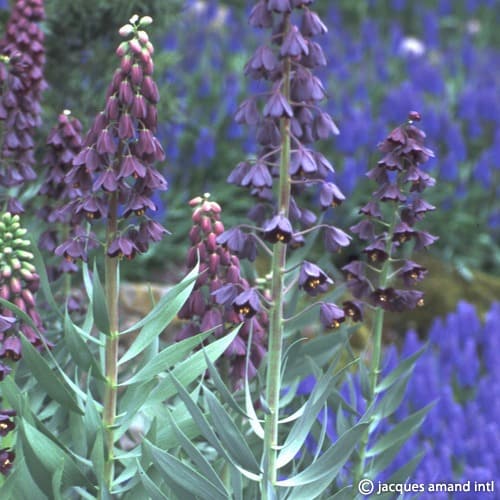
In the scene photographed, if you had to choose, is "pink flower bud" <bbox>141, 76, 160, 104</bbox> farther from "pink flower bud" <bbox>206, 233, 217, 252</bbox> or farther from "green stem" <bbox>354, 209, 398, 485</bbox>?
"green stem" <bbox>354, 209, 398, 485</bbox>

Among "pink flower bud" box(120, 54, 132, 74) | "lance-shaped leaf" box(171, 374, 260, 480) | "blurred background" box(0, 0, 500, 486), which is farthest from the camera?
"blurred background" box(0, 0, 500, 486)

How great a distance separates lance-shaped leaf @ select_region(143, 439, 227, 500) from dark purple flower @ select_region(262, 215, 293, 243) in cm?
64

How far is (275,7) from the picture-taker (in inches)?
118

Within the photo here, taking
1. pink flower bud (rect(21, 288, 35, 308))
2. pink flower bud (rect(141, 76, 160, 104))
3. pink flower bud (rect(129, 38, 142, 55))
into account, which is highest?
pink flower bud (rect(129, 38, 142, 55))

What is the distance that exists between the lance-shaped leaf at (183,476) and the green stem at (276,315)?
143 millimetres

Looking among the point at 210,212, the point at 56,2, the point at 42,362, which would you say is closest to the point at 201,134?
the point at 56,2

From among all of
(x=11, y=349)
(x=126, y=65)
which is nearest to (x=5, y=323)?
(x=11, y=349)

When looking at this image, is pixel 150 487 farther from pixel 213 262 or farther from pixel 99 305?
pixel 213 262

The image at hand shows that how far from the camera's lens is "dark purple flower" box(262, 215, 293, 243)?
289cm

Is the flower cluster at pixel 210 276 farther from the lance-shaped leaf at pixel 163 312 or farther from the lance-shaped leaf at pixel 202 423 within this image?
the lance-shaped leaf at pixel 202 423

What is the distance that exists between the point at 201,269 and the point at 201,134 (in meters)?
4.07

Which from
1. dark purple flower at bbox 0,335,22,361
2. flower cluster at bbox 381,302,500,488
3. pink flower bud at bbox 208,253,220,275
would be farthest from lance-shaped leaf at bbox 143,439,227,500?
flower cluster at bbox 381,302,500,488

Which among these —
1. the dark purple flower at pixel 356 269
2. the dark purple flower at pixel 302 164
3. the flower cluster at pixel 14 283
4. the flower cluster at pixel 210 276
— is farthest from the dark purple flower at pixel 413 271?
the flower cluster at pixel 14 283

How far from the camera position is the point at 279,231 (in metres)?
2.89
